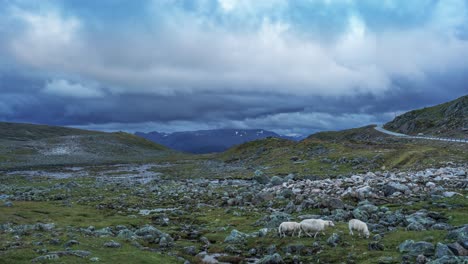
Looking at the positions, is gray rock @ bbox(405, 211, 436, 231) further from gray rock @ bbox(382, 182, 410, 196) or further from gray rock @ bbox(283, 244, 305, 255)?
gray rock @ bbox(382, 182, 410, 196)

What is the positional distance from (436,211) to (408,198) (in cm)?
509

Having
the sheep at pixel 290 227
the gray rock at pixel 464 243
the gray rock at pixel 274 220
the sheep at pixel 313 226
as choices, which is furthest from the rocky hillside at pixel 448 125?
the gray rock at pixel 464 243

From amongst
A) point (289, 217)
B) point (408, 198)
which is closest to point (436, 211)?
point (408, 198)

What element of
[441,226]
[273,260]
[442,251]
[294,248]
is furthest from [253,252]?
[441,226]

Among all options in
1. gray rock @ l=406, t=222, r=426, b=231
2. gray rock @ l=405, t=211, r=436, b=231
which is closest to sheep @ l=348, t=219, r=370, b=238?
gray rock @ l=406, t=222, r=426, b=231

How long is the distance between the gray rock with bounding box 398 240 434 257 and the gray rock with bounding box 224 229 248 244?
9570 millimetres

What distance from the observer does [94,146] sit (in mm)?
196875

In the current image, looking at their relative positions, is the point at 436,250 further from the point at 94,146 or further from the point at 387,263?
the point at 94,146

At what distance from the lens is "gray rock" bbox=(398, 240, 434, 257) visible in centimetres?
1784

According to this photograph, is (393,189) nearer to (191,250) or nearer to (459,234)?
(459,234)

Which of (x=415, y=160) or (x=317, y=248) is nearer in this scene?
(x=317, y=248)

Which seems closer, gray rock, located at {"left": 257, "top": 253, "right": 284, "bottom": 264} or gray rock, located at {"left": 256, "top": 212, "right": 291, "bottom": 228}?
gray rock, located at {"left": 257, "top": 253, "right": 284, "bottom": 264}

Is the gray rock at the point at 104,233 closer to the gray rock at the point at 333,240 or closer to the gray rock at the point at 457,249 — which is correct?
the gray rock at the point at 333,240

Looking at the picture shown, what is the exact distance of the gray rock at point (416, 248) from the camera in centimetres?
1784
